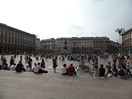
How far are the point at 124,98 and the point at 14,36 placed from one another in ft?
297

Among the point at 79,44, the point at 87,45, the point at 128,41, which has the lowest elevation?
the point at 128,41

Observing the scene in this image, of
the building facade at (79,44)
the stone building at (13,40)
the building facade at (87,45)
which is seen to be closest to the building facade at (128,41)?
the building facade at (87,45)

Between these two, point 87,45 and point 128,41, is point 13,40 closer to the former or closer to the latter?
point 128,41

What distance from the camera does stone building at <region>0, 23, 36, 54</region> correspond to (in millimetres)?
80250

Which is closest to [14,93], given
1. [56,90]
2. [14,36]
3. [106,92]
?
[56,90]

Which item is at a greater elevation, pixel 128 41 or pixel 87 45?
pixel 87 45

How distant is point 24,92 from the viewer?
7.90 meters

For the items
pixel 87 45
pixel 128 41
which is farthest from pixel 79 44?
pixel 128 41

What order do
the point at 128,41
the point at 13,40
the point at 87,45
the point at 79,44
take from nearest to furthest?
the point at 13,40 → the point at 128,41 → the point at 87,45 → the point at 79,44

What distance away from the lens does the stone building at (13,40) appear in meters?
80.2

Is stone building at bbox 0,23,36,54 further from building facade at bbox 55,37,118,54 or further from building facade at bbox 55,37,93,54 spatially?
building facade at bbox 55,37,93,54

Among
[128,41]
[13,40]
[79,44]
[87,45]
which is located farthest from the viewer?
[79,44]

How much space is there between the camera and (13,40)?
92562 mm

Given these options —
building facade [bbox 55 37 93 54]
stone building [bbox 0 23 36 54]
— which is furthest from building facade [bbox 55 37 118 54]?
stone building [bbox 0 23 36 54]
